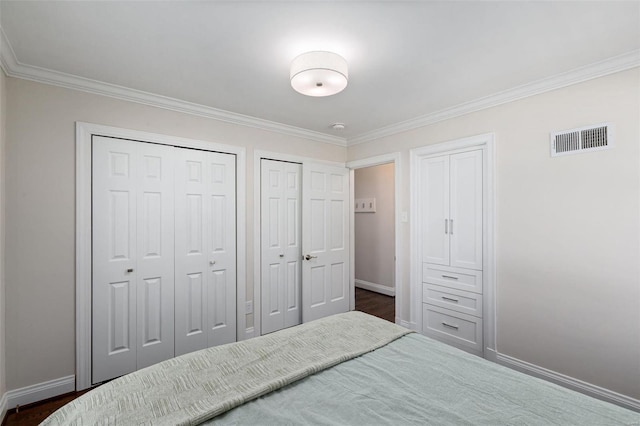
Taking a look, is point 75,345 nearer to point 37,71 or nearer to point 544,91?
point 37,71

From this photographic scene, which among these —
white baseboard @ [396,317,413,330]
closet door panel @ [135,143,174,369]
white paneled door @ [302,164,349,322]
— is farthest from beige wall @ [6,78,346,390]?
white baseboard @ [396,317,413,330]

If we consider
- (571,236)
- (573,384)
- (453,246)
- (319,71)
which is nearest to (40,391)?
(319,71)

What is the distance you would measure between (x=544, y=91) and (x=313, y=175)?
238 centimetres

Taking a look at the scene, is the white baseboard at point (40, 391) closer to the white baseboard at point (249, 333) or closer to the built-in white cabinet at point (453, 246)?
the white baseboard at point (249, 333)

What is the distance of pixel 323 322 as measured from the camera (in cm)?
199

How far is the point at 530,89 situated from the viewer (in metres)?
2.46

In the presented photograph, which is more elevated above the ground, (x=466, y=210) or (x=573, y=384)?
(x=466, y=210)

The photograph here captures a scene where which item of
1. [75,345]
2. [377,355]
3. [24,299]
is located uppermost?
[24,299]

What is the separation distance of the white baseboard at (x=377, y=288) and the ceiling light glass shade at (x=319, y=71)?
3931 mm

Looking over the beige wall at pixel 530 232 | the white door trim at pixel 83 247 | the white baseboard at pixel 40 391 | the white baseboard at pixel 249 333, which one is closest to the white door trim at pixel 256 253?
the white baseboard at pixel 249 333

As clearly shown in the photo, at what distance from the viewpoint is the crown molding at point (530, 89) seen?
2049 millimetres

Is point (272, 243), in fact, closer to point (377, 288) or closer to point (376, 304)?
point (376, 304)

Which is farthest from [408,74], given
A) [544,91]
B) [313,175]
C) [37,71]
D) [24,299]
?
[24,299]

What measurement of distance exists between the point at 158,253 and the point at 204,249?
41 cm
